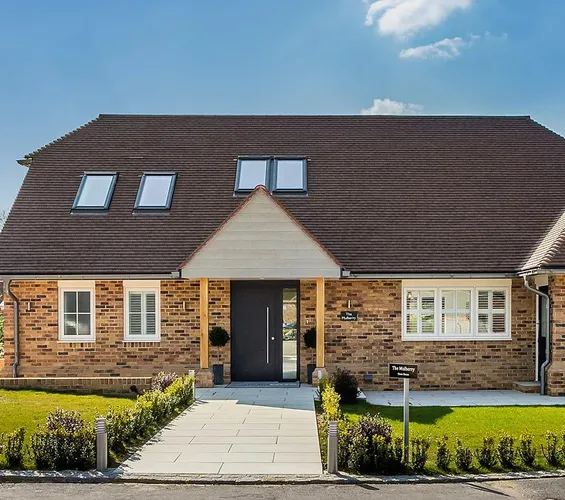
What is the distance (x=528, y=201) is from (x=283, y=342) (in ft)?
26.9

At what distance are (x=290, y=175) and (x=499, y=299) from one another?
22.9 ft

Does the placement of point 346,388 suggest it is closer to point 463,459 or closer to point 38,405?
point 463,459

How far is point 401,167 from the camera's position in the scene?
835 inches

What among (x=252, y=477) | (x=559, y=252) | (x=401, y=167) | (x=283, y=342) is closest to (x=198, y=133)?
(x=401, y=167)

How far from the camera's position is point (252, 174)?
20.7 meters

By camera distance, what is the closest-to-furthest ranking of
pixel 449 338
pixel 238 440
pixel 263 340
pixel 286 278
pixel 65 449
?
pixel 65 449, pixel 238 440, pixel 286 278, pixel 449 338, pixel 263 340

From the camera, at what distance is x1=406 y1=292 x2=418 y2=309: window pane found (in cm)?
1803

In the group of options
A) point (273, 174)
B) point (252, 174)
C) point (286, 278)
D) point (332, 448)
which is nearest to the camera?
point (332, 448)

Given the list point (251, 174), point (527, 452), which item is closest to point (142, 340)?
point (251, 174)

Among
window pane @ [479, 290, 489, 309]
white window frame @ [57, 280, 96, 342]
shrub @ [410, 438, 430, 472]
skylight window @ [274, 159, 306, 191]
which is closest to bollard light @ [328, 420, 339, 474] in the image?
shrub @ [410, 438, 430, 472]

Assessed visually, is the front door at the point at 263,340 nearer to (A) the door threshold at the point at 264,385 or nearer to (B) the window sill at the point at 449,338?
(A) the door threshold at the point at 264,385

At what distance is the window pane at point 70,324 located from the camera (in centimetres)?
1825

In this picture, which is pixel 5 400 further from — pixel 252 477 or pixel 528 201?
pixel 528 201

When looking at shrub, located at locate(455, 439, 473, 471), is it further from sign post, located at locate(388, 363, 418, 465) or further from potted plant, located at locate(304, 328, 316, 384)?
potted plant, located at locate(304, 328, 316, 384)
